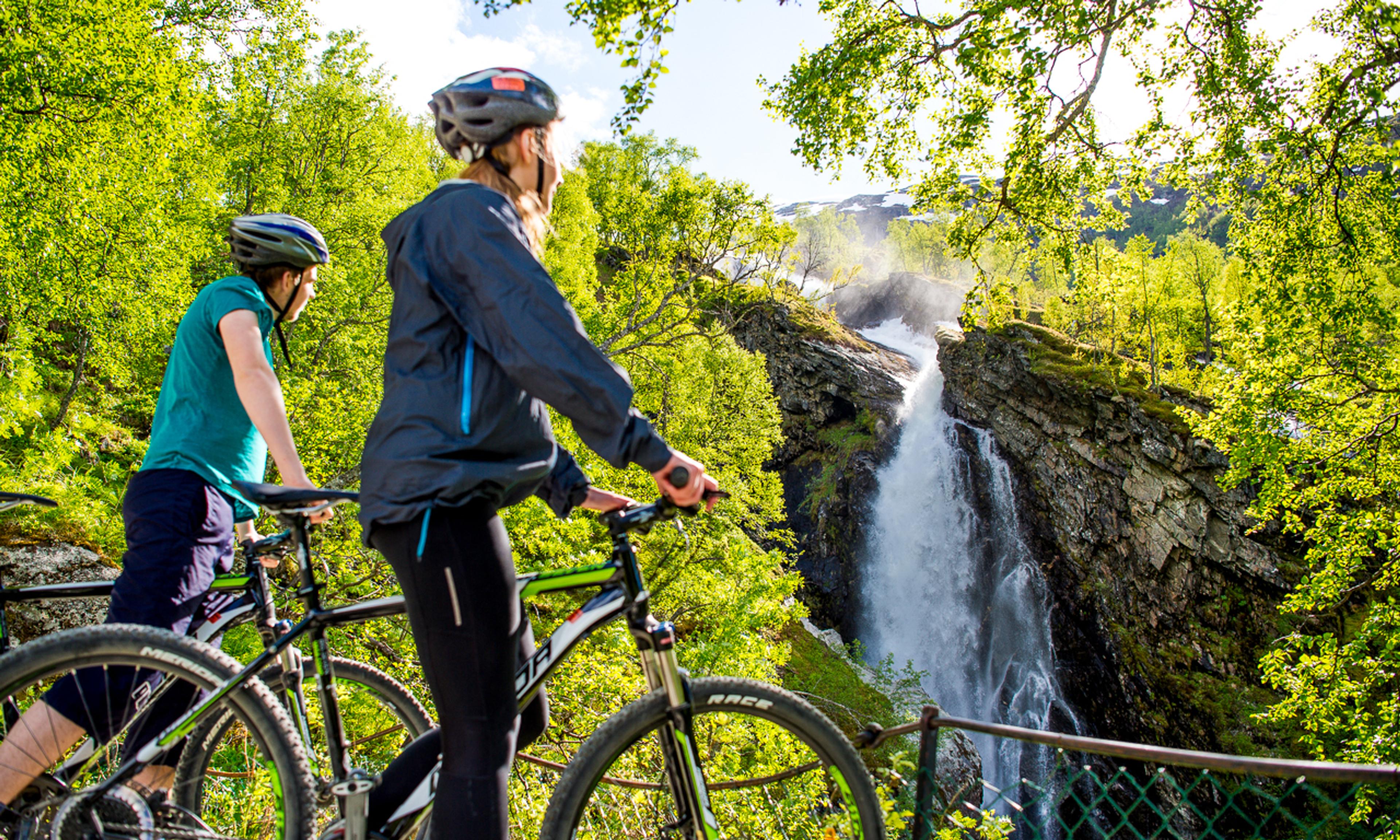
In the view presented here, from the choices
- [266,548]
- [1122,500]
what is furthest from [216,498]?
[1122,500]

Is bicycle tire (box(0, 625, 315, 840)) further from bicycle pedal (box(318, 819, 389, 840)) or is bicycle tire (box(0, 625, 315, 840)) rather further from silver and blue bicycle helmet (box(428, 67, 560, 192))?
silver and blue bicycle helmet (box(428, 67, 560, 192))

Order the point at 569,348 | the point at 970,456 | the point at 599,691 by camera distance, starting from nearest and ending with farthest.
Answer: the point at 569,348, the point at 599,691, the point at 970,456

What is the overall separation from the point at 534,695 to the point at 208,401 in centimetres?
139

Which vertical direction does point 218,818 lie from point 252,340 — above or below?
below

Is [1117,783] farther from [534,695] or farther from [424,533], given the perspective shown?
[424,533]

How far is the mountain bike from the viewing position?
1.85 m

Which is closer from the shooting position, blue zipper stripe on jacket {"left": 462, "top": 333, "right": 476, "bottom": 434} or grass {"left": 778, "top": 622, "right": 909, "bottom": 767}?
blue zipper stripe on jacket {"left": 462, "top": 333, "right": 476, "bottom": 434}

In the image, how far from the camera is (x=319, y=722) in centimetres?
228

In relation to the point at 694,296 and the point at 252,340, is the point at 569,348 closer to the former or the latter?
the point at 252,340

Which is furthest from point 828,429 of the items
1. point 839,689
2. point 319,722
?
point 319,722

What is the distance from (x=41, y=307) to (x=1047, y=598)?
84.3ft

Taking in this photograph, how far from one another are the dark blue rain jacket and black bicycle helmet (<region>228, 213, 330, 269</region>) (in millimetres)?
979

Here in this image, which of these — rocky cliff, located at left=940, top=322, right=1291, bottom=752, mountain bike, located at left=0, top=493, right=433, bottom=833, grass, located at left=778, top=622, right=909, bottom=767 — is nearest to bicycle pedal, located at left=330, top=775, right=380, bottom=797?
mountain bike, located at left=0, top=493, right=433, bottom=833

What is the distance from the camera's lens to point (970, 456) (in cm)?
2688
